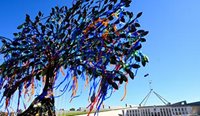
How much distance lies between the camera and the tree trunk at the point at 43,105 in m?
2.85

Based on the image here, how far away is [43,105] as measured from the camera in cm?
290

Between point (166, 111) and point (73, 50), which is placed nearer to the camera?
point (73, 50)

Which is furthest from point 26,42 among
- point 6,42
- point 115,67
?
point 115,67

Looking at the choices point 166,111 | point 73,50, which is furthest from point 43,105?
point 166,111

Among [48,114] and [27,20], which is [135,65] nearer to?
[48,114]

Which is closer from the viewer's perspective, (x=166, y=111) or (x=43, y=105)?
(x=43, y=105)

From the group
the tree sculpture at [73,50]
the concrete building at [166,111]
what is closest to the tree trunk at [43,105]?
the tree sculpture at [73,50]

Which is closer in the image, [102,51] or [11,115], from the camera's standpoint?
[102,51]

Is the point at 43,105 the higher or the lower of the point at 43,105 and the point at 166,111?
the higher

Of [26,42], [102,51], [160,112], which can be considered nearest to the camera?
[102,51]

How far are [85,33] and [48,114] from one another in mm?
1219

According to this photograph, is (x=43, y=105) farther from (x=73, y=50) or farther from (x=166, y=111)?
(x=166, y=111)

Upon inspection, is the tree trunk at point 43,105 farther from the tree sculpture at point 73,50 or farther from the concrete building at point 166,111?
the concrete building at point 166,111

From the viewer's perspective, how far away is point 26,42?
3.18 metres
